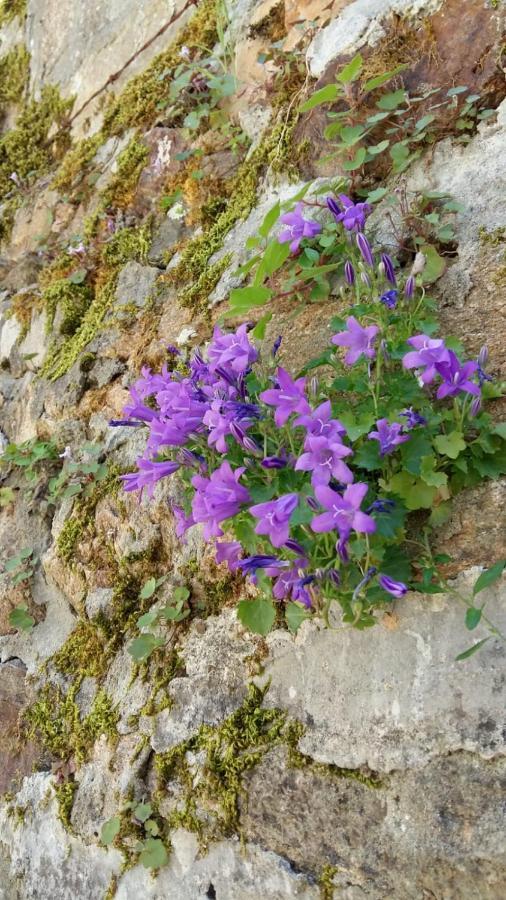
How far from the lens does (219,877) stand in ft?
6.63

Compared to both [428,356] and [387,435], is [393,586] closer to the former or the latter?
[387,435]

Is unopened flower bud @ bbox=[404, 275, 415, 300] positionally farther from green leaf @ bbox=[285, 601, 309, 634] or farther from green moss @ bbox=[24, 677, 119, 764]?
green moss @ bbox=[24, 677, 119, 764]

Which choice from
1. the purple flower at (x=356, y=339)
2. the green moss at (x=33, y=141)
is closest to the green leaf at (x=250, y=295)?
the purple flower at (x=356, y=339)

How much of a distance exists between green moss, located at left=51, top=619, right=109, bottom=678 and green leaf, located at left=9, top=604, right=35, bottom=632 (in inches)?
9.4

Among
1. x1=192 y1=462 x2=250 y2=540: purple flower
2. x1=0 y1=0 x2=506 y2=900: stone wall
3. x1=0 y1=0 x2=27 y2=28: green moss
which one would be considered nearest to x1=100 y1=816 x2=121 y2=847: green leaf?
x1=0 y1=0 x2=506 y2=900: stone wall

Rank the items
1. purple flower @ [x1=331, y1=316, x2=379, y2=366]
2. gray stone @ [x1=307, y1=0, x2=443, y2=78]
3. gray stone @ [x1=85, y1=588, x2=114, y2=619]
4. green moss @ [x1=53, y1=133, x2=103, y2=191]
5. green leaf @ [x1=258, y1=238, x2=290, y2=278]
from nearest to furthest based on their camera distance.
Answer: purple flower @ [x1=331, y1=316, x2=379, y2=366], green leaf @ [x1=258, y1=238, x2=290, y2=278], gray stone @ [x1=85, y1=588, x2=114, y2=619], gray stone @ [x1=307, y1=0, x2=443, y2=78], green moss @ [x1=53, y1=133, x2=103, y2=191]

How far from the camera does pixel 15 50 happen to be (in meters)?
5.97

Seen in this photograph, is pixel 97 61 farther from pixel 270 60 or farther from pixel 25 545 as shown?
pixel 25 545

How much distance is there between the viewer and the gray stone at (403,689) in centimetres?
170

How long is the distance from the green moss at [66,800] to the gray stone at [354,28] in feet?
10.3

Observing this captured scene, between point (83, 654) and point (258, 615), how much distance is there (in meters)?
1.15

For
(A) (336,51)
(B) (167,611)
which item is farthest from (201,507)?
(A) (336,51)

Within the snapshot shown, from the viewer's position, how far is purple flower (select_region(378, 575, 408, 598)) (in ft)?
5.33

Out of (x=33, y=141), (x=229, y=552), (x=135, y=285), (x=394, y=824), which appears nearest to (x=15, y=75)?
(x=33, y=141)
